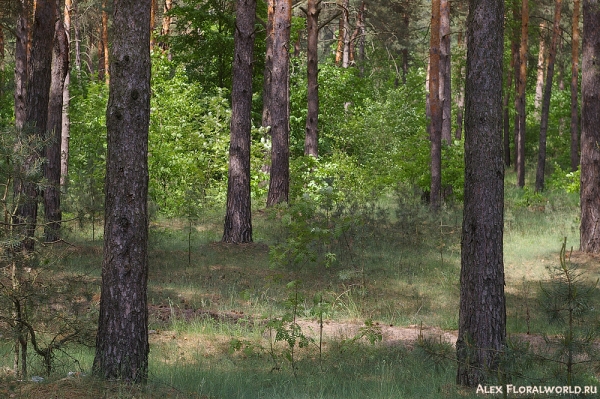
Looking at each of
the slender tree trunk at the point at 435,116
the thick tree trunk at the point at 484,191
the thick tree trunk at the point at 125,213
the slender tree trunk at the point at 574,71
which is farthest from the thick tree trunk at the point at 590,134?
the slender tree trunk at the point at 574,71

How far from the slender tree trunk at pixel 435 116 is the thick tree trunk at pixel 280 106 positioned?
17.8 feet

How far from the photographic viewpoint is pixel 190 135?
22.8m

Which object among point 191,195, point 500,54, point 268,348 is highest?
point 500,54

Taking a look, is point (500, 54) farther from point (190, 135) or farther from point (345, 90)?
point (345, 90)

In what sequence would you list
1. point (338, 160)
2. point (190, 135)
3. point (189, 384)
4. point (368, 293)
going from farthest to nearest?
point (338, 160) → point (190, 135) → point (368, 293) → point (189, 384)

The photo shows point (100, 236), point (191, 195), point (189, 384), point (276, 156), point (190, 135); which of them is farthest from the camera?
point (190, 135)

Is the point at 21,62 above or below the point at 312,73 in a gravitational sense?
below

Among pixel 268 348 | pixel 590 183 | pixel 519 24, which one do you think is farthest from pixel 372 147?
pixel 268 348

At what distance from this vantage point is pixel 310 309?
10320mm

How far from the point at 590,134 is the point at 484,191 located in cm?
997

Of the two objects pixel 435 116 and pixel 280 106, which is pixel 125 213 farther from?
pixel 435 116

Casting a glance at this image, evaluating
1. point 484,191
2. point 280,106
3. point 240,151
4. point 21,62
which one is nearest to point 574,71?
point 280,106

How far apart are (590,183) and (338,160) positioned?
10.8 metres

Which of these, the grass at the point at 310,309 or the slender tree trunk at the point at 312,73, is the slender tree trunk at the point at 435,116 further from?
the slender tree trunk at the point at 312,73
